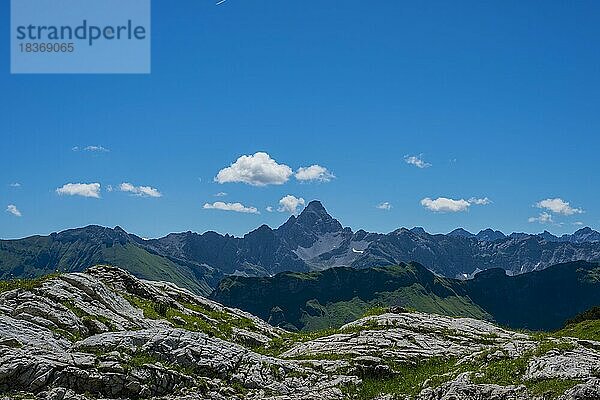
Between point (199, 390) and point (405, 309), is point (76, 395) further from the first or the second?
point (405, 309)

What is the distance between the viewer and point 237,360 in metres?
31.6

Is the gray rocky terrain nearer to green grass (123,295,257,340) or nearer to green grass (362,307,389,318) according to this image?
green grass (123,295,257,340)

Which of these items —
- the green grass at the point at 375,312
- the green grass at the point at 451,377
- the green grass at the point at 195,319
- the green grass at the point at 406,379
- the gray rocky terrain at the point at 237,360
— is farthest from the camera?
the green grass at the point at 375,312

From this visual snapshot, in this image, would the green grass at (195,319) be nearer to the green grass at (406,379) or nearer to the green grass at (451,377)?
the green grass at (406,379)

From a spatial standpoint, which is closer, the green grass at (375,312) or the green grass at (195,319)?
the green grass at (195,319)

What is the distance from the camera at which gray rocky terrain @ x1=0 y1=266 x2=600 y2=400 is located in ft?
86.6

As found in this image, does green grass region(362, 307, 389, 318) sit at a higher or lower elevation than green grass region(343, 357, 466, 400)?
higher

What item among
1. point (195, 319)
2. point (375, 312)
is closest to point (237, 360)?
point (195, 319)

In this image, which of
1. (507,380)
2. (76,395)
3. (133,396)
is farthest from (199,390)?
(507,380)

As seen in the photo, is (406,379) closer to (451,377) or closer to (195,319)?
(451,377)

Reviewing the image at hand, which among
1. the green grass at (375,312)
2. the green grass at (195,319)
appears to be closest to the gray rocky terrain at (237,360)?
the green grass at (195,319)

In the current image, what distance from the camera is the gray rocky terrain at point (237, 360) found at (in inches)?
1040

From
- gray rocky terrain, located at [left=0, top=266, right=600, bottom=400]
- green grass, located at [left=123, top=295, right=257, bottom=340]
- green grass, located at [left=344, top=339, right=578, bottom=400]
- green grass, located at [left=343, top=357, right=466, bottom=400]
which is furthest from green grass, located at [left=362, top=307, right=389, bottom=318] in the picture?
green grass, located at [left=344, top=339, right=578, bottom=400]

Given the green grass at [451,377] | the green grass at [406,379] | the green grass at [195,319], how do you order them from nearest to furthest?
the green grass at [451,377] < the green grass at [406,379] < the green grass at [195,319]
